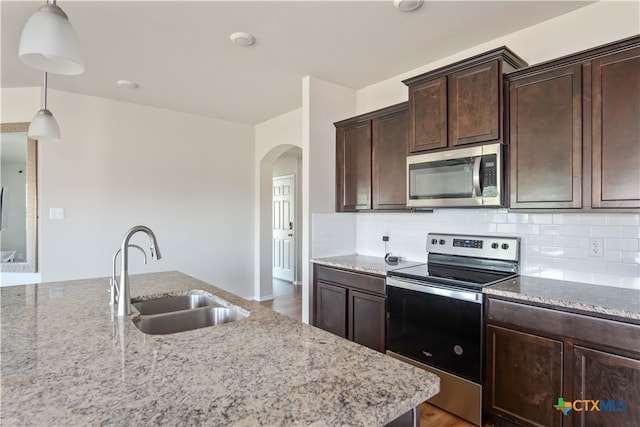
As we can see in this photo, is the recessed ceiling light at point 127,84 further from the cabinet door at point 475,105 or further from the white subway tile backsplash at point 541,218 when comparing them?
the white subway tile backsplash at point 541,218

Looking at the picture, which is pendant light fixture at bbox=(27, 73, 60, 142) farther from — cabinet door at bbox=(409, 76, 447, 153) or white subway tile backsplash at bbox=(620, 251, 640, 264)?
white subway tile backsplash at bbox=(620, 251, 640, 264)

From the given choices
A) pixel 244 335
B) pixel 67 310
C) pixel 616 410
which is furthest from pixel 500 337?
pixel 67 310

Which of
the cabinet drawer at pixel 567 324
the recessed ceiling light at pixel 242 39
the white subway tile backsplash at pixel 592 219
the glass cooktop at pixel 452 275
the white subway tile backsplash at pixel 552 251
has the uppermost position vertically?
the recessed ceiling light at pixel 242 39

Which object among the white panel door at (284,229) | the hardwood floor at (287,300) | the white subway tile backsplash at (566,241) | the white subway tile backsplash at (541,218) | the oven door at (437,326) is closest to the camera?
the oven door at (437,326)

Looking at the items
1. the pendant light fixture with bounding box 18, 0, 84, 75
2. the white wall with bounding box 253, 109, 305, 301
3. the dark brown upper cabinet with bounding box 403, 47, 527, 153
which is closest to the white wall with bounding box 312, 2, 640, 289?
the dark brown upper cabinet with bounding box 403, 47, 527, 153

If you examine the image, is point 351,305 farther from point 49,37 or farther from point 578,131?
point 49,37

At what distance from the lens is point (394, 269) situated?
8.63ft

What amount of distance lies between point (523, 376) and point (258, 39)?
2.80 meters

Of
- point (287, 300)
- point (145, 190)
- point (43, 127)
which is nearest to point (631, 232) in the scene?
point (43, 127)

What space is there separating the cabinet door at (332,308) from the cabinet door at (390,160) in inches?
33.8

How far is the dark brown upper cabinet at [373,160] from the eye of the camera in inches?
117

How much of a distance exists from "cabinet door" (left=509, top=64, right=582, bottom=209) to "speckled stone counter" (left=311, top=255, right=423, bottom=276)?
3.30 feet

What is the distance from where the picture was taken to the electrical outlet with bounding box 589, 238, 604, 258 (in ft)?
6.82

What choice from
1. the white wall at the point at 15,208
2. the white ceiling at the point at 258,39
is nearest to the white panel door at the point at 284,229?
the white ceiling at the point at 258,39
